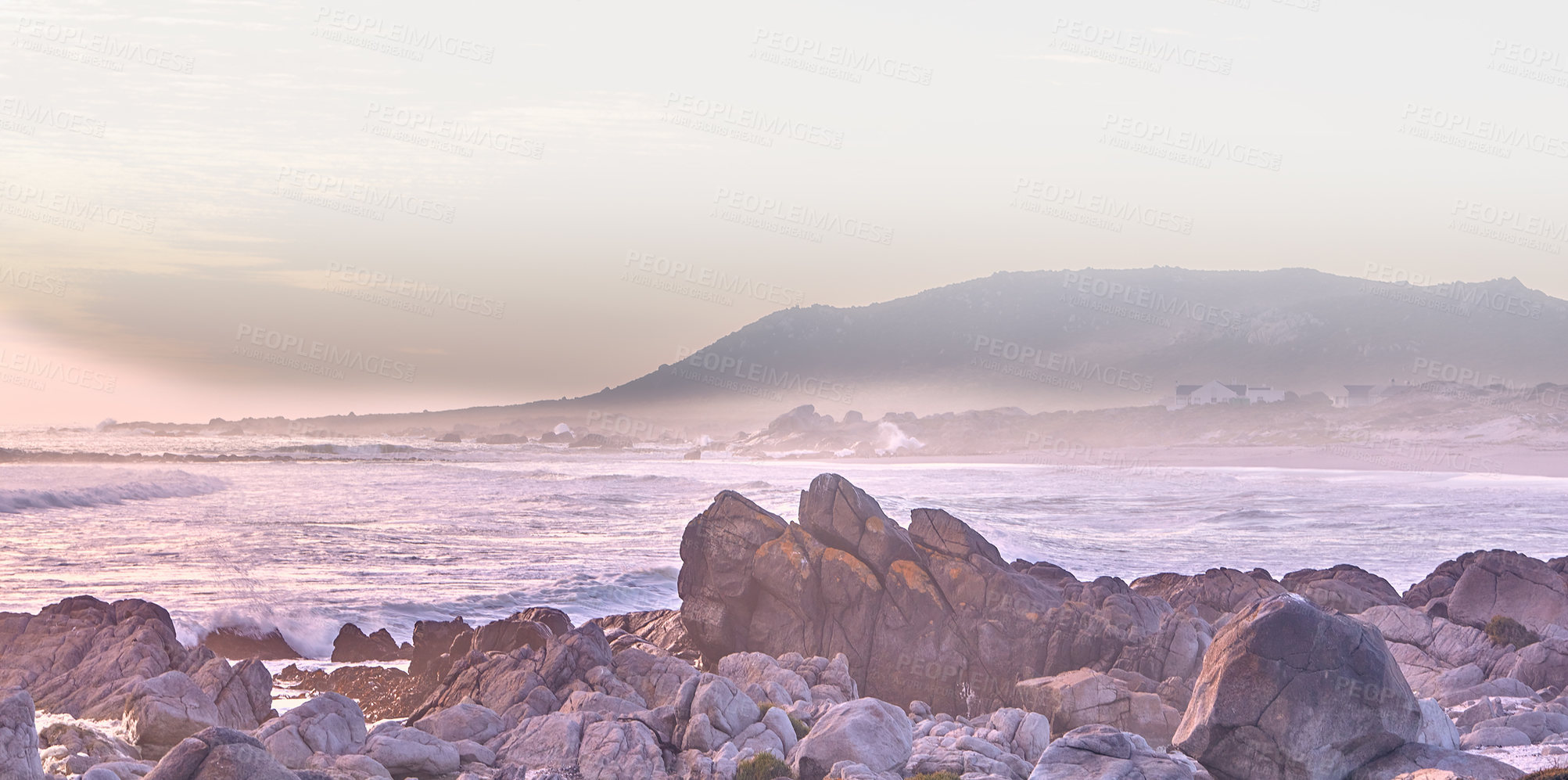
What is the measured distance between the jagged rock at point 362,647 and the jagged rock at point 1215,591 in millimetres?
15681

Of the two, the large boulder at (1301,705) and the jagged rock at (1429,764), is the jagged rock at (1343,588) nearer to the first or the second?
the jagged rock at (1429,764)

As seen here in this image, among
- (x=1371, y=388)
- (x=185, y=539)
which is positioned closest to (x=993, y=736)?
(x=185, y=539)

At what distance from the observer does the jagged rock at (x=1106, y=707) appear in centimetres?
1691

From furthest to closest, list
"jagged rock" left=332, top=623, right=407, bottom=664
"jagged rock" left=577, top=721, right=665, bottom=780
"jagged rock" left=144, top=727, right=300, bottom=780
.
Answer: "jagged rock" left=332, top=623, right=407, bottom=664 → "jagged rock" left=577, top=721, right=665, bottom=780 → "jagged rock" left=144, top=727, right=300, bottom=780

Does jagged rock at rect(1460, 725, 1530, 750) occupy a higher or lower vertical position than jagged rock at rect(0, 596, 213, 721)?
lower

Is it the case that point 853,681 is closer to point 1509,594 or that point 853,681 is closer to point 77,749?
point 77,749

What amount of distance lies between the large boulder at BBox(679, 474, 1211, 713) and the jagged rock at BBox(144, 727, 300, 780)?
10.6 metres

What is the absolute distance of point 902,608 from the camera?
2080 cm

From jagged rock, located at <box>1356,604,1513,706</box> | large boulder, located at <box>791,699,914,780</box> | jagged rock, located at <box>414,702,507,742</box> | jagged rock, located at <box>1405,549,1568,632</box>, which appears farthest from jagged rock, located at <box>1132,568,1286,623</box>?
jagged rock, located at <box>414,702,507,742</box>

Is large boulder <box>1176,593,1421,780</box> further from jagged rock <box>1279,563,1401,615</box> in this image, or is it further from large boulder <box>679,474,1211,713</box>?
jagged rock <box>1279,563,1401,615</box>

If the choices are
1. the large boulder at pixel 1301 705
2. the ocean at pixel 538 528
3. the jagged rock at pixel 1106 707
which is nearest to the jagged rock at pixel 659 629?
the ocean at pixel 538 528

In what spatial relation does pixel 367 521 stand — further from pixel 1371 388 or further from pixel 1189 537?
pixel 1371 388

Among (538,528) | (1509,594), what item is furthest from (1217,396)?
(1509,594)

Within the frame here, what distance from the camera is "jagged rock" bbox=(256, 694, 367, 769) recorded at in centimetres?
1400
